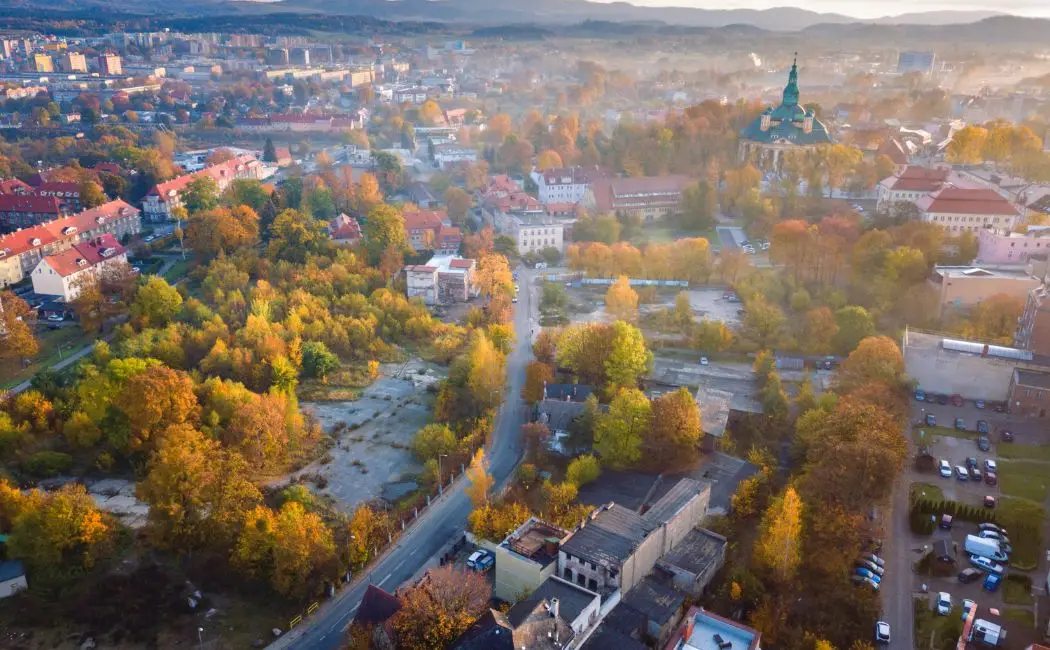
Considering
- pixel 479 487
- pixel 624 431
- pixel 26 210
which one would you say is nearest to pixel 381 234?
pixel 624 431

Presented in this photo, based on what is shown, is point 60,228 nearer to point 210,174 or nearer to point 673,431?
point 210,174

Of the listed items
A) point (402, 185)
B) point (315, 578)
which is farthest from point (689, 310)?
point (402, 185)

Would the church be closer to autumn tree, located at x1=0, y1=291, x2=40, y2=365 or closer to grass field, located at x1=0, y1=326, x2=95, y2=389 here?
grass field, located at x1=0, y1=326, x2=95, y2=389

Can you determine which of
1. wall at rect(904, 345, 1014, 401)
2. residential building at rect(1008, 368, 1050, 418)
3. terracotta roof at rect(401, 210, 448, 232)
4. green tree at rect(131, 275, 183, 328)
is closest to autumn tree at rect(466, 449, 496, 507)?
wall at rect(904, 345, 1014, 401)

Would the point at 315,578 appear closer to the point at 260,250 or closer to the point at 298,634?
the point at 298,634

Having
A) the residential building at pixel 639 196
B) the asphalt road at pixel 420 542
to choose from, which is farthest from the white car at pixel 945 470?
the residential building at pixel 639 196

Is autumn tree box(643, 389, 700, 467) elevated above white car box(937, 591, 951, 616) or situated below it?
above
